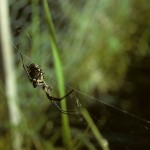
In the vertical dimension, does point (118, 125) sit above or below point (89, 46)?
below

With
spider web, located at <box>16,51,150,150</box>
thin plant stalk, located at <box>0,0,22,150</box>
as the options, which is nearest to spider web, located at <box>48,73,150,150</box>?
spider web, located at <box>16,51,150,150</box>

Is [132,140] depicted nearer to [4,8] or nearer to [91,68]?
[91,68]

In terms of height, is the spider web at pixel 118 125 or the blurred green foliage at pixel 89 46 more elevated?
the blurred green foliage at pixel 89 46

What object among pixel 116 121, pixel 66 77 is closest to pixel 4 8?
pixel 66 77

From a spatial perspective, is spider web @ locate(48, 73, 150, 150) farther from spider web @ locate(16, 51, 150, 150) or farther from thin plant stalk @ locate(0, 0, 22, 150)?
thin plant stalk @ locate(0, 0, 22, 150)

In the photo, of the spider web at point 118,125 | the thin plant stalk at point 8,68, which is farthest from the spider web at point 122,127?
the thin plant stalk at point 8,68

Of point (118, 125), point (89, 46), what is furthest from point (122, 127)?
point (89, 46)

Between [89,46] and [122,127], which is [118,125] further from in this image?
[89,46]

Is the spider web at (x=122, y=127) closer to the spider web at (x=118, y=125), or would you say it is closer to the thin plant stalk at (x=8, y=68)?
the spider web at (x=118, y=125)
